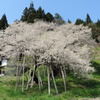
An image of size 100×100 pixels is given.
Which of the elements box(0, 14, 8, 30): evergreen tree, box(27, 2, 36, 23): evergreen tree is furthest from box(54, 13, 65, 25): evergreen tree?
box(0, 14, 8, 30): evergreen tree

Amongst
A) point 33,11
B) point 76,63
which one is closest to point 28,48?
point 76,63

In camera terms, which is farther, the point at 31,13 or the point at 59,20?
the point at 59,20

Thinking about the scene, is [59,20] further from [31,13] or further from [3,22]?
[3,22]

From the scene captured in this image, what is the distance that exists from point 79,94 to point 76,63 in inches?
136

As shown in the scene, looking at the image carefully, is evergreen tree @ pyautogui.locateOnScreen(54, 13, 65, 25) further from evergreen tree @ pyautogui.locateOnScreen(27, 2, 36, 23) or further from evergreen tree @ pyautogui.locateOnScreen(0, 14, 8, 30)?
evergreen tree @ pyautogui.locateOnScreen(0, 14, 8, 30)

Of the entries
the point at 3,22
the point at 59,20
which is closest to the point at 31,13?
the point at 3,22

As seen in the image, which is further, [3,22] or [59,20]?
[59,20]

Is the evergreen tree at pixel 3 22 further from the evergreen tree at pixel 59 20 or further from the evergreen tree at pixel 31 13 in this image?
the evergreen tree at pixel 59 20

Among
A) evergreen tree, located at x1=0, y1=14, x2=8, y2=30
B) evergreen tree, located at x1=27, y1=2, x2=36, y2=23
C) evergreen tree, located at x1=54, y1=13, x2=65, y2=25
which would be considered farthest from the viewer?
evergreen tree, located at x1=54, y1=13, x2=65, y2=25

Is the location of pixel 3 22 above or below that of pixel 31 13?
below

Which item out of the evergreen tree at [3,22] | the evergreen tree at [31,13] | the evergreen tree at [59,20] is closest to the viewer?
the evergreen tree at [31,13]

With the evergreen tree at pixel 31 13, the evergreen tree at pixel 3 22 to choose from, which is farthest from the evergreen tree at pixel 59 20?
the evergreen tree at pixel 3 22

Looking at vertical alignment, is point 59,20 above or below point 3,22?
above

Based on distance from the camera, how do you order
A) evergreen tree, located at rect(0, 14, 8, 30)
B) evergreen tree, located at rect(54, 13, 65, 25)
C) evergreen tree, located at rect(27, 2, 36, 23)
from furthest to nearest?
evergreen tree, located at rect(54, 13, 65, 25)
evergreen tree, located at rect(0, 14, 8, 30)
evergreen tree, located at rect(27, 2, 36, 23)
